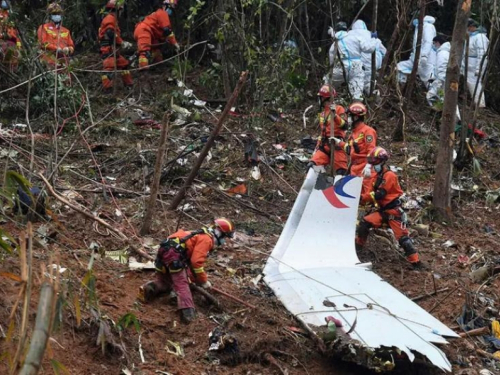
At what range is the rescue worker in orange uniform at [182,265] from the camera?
563 centimetres

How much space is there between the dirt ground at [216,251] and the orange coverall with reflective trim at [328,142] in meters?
0.66

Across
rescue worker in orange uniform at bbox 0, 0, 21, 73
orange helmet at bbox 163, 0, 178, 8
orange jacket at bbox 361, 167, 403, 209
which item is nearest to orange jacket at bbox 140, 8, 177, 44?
orange helmet at bbox 163, 0, 178, 8

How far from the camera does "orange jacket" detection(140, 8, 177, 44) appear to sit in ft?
38.3

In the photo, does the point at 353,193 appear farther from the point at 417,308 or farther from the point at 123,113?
the point at 123,113

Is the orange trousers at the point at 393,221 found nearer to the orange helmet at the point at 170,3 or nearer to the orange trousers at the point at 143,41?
the orange trousers at the point at 143,41

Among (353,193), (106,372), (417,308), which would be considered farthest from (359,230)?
(106,372)

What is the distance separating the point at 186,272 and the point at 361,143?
11.6 ft

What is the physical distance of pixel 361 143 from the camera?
28.0 feet

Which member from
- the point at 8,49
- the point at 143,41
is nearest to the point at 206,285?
the point at 8,49

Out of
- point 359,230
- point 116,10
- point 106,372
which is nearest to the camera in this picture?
point 106,372

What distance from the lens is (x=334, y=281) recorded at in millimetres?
6410

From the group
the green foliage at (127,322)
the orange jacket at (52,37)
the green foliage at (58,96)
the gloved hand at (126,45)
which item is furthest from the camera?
the gloved hand at (126,45)

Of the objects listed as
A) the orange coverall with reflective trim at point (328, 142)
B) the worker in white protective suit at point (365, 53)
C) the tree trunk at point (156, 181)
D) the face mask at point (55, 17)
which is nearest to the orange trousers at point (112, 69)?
the face mask at point (55, 17)

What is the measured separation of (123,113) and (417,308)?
5.94 metres
